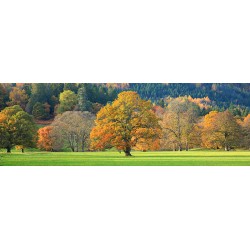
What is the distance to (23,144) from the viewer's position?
1783cm

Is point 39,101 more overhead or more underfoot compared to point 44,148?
more overhead

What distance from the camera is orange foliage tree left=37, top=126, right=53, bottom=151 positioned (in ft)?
58.7

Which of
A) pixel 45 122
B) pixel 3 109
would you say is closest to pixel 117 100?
pixel 45 122

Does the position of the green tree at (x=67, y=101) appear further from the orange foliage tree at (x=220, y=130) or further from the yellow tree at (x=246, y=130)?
the yellow tree at (x=246, y=130)

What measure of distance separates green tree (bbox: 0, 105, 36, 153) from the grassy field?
0.33 meters

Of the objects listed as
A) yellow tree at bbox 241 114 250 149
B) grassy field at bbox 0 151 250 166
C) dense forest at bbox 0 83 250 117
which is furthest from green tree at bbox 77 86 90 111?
yellow tree at bbox 241 114 250 149

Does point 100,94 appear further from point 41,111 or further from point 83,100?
point 41,111

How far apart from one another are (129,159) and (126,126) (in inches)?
40.5

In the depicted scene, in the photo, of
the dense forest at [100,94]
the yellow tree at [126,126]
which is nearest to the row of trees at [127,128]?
the yellow tree at [126,126]

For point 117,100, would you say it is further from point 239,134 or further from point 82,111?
point 239,134

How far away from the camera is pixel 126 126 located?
17.9 metres

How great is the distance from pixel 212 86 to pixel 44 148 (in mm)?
5156

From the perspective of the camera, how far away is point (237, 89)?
17.4m

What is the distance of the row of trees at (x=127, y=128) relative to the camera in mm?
17812
